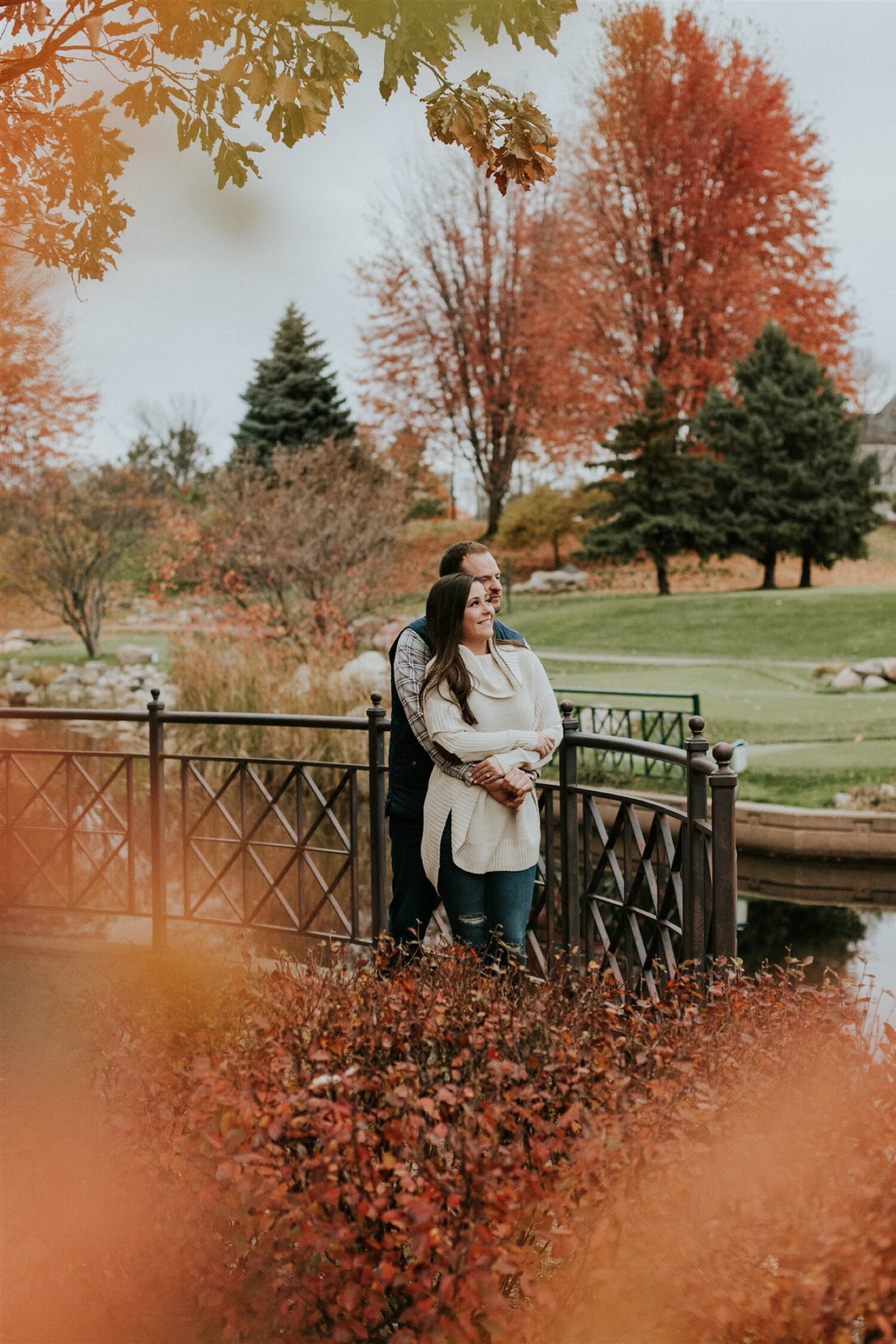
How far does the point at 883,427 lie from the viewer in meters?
26.0

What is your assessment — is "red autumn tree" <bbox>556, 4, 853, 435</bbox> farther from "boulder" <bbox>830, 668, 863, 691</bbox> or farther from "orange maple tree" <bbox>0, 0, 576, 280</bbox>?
"orange maple tree" <bbox>0, 0, 576, 280</bbox>

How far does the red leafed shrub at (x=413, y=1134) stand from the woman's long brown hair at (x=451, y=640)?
1002 mm

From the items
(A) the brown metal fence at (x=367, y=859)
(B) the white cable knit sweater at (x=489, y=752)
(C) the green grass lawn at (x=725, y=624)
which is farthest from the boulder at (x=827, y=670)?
(B) the white cable knit sweater at (x=489, y=752)

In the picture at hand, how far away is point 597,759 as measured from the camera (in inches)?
459

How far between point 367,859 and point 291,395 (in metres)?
16.4

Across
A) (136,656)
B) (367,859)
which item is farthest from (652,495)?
(367,859)

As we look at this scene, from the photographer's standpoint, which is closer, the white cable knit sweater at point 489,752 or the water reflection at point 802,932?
the white cable knit sweater at point 489,752

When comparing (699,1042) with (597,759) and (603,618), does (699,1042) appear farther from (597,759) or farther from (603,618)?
(603,618)

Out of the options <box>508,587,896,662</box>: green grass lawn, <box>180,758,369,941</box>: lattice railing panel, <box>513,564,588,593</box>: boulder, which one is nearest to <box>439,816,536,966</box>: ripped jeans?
<box>180,758,369,941</box>: lattice railing panel

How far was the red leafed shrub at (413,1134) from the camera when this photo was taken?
1.78m

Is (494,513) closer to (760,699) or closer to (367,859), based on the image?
(760,699)

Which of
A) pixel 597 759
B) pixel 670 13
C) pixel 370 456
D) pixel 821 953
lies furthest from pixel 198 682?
pixel 670 13

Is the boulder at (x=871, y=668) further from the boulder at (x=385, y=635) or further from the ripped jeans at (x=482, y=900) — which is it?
the ripped jeans at (x=482, y=900)

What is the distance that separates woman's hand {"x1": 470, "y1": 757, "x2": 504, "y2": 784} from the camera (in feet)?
10.3
